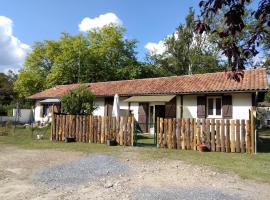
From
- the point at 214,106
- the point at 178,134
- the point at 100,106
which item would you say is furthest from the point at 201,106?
the point at 100,106

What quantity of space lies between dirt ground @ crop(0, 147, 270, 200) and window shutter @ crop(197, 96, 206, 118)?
12.6 metres

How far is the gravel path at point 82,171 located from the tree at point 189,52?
36.9 meters

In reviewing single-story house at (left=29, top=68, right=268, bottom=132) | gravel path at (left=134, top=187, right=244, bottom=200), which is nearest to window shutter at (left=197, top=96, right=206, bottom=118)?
single-story house at (left=29, top=68, right=268, bottom=132)

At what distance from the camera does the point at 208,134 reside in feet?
46.1

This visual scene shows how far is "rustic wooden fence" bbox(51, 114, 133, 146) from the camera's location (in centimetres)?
1590

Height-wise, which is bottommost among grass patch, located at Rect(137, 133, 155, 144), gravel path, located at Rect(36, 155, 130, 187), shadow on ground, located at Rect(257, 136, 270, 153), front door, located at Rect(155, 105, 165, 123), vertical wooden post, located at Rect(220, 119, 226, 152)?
gravel path, located at Rect(36, 155, 130, 187)

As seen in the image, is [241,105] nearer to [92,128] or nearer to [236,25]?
[92,128]

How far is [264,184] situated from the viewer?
7438mm

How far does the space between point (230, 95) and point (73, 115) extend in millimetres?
10992

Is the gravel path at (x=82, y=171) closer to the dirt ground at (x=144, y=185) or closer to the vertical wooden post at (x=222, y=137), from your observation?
the dirt ground at (x=144, y=185)

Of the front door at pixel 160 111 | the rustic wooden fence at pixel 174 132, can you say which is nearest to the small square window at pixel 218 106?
the front door at pixel 160 111

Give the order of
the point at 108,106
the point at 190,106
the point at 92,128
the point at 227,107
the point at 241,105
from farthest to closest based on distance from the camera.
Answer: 1. the point at 108,106
2. the point at 190,106
3. the point at 227,107
4. the point at 241,105
5. the point at 92,128

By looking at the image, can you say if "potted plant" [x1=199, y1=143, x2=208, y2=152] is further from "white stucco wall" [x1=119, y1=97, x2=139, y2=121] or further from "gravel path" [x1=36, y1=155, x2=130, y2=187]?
→ "white stucco wall" [x1=119, y1=97, x2=139, y2=121]

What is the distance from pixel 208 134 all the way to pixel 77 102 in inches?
332
